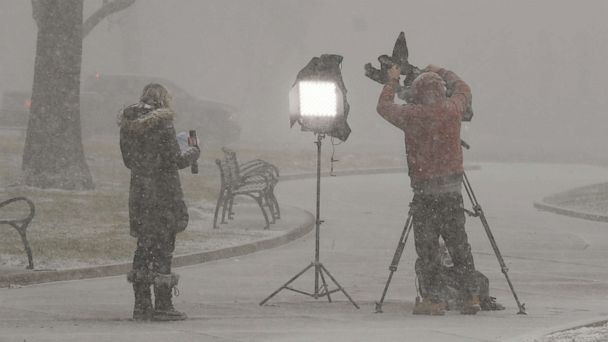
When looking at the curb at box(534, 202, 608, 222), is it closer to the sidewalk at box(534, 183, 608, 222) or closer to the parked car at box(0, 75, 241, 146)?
the sidewalk at box(534, 183, 608, 222)

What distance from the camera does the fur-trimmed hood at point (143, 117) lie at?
393 inches

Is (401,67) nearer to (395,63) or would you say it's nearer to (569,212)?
(395,63)

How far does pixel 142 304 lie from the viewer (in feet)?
33.3

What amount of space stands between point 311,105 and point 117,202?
9.29 meters

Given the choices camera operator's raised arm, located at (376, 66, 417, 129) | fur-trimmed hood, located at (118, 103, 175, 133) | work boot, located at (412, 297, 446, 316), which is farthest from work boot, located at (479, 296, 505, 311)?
fur-trimmed hood, located at (118, 103, 175, 133)

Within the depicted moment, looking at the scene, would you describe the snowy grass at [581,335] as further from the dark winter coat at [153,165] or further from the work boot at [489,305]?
the dark winter coat at [153,165]

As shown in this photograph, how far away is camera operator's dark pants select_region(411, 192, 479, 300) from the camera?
10.6 metres

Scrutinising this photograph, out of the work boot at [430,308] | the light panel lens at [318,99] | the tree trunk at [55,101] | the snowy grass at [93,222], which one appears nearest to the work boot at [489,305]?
the work boot at [430,308]

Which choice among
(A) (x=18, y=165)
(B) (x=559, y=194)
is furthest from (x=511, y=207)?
(A) (x=18, y=165)

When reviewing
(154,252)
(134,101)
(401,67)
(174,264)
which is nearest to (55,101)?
(174,264)

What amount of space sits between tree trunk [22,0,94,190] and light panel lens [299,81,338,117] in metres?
10.6

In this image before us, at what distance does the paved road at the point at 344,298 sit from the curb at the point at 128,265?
0.18m

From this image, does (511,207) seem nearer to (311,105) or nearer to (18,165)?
(18,165)

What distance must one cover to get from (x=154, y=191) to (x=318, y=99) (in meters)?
2.18
